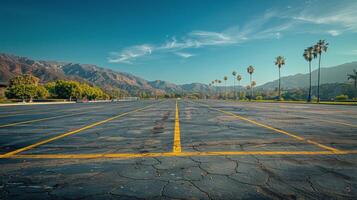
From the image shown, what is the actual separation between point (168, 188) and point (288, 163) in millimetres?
2565

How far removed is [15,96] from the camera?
56.0 metres

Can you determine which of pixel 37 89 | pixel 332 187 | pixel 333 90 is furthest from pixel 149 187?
pixel 333 90

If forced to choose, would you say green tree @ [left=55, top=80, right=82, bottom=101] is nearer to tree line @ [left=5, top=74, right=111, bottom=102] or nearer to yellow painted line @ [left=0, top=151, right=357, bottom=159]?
tree line @ [left=5, top=74, right=111, bottom=102]

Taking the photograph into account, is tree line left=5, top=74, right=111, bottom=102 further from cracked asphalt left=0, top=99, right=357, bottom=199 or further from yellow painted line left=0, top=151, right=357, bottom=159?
cracked asphalt left=0, top=99, right=357, bottom=199

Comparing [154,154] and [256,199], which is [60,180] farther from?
[256,199]

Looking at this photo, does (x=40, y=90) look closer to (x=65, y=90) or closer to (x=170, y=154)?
(x=65, y=90)

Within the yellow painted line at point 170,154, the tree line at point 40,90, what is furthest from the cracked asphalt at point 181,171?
the tree line at point 40,90

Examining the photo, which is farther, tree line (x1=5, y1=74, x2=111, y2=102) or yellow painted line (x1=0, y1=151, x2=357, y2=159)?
tree line (x1=5, y1=74, x2=111, y2=102)

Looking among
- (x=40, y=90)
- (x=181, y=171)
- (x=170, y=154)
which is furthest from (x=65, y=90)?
(x=181, y=171)

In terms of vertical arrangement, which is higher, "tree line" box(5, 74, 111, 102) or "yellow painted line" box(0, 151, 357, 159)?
"tree line" box(5, 74, 111, 102)

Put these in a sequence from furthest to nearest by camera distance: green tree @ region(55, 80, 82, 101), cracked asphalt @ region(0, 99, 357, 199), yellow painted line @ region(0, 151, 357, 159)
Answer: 1. green tree @ region(55, 80, 82, 101)
2. yellow painted line @ region(0, 151, 357, 159)
3. cracked asphalt @ region(0, 99, 357, 199)

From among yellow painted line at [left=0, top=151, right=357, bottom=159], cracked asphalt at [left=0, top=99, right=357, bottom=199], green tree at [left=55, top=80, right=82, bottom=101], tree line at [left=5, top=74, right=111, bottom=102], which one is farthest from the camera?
green tree at [left=55, top=80, right=82, bottom=101]

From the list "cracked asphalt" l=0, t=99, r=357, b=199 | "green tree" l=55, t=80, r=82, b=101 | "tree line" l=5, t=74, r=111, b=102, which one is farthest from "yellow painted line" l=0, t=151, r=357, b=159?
"green tree" l=55, t=80, r=82, b=101

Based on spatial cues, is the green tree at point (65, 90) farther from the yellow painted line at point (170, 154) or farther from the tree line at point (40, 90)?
the yellow painted line at point (170, 154)
